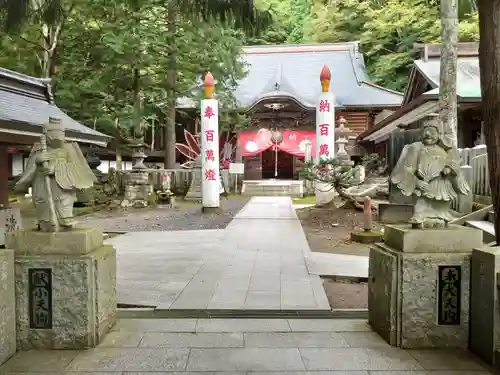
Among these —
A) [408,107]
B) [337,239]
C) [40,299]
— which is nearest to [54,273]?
[40,299]

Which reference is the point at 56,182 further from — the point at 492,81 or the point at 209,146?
the point at 209,146

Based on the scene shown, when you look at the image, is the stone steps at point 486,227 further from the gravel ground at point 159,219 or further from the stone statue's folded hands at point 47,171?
the stone statue's folded hands at point 47,171

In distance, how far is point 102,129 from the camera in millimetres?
20656

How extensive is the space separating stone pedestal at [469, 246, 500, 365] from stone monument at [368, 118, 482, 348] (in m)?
0.08

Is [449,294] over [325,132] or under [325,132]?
under

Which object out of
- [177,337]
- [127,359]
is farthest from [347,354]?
[127,359]

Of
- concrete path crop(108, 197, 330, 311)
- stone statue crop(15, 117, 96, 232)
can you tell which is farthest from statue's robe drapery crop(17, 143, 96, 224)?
concrete path crop(108, 197, 330, 311)

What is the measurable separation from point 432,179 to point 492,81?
1436mm

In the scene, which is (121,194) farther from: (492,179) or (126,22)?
(492,179)

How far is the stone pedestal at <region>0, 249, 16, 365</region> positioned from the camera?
3.48 metres

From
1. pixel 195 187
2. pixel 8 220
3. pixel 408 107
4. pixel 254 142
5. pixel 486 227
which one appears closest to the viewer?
pixel 486 227

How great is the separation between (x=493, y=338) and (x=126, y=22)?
1589 cm

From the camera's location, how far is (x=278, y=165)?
1178 inches

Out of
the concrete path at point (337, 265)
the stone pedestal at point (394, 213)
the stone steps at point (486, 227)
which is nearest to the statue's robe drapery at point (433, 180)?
the concrete path at point (337, 265)
